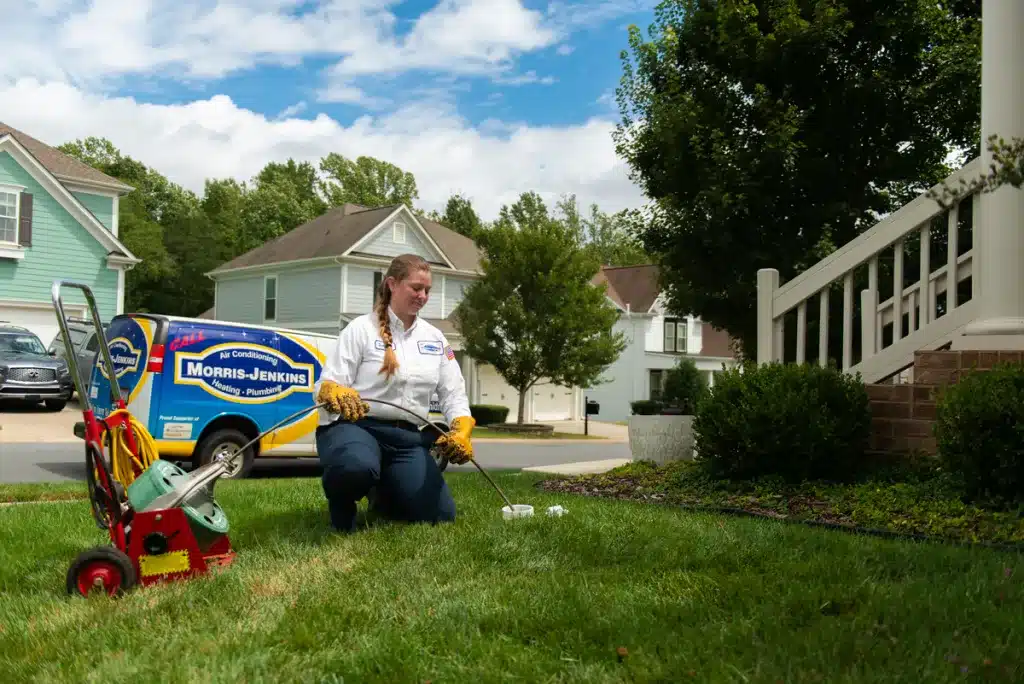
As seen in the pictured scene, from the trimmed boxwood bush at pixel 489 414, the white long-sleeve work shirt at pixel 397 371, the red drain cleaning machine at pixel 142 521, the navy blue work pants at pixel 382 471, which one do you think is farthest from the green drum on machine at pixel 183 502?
the trimmed boxwood bush at pixel 489 414

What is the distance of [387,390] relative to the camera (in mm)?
5504

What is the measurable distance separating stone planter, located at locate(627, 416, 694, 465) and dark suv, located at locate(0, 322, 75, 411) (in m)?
15.0

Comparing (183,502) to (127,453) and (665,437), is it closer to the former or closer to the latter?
(127,453)

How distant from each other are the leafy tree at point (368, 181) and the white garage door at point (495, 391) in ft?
98.9

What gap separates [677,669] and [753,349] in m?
9.67

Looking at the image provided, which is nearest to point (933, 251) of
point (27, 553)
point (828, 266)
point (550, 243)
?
point (828, 266)

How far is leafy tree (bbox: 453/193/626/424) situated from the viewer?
27.4 metres

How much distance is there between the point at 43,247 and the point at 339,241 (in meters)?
9.85

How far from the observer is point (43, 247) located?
25766 millimetres

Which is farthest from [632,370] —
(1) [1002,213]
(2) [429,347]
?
(2) [429,347]

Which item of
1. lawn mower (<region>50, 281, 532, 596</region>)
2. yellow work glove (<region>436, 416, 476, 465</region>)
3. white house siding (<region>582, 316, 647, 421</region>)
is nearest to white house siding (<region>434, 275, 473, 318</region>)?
white house siding (<region>582, 316, 647, 421</region>)

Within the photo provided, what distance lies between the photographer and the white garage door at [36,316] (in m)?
25.4

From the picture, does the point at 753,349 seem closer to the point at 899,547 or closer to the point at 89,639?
the point at 899,547

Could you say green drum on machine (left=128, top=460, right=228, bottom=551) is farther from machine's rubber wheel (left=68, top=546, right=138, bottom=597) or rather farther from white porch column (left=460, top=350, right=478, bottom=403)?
white porch column (left=460, top=350, right=478, bottom=403)
